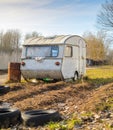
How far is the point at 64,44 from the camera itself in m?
18.4

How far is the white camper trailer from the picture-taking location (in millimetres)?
18047

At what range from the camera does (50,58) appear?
720 inches

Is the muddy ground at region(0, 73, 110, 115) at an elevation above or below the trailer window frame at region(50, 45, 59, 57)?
below

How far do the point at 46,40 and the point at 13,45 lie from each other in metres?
34.7

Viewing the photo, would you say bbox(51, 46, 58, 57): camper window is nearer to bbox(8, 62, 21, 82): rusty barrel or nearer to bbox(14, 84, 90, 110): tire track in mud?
bbox(8, 62, 21, 82): rusty barrel

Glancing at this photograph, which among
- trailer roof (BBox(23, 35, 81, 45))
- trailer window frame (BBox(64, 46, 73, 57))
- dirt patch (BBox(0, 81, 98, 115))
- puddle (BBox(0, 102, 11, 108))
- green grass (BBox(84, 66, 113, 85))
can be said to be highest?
trailer roof (BBox(23, 35, 81, 45))

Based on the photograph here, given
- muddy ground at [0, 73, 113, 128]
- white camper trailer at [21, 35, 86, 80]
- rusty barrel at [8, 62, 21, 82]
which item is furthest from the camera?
rusty barrel at [8, 62, 21, 82]

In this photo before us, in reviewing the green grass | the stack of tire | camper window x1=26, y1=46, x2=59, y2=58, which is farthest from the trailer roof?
the stack of tire

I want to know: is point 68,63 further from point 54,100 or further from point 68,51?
point 54,100

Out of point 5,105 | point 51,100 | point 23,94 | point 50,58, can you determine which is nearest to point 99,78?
point 50,58

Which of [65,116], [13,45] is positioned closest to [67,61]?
[65,116]

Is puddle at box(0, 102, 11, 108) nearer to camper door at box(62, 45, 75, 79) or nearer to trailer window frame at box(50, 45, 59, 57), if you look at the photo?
camper door at box(62, 45, 75, 79)

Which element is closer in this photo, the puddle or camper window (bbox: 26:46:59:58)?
the puddle

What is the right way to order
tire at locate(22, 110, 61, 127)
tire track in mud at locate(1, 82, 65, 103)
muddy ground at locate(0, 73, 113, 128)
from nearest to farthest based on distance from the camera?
tire at locate(22, 110, 61, 127)
muddy ground at locate(0, 73, 113, 128)
tire track in mud at locate(1, 82, 65, 103)
